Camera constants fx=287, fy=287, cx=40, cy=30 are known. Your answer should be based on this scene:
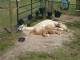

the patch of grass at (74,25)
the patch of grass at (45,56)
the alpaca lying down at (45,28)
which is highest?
the alpaca lying down at (45,28)

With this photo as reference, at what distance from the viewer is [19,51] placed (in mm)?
7332

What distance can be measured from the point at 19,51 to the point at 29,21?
409cm

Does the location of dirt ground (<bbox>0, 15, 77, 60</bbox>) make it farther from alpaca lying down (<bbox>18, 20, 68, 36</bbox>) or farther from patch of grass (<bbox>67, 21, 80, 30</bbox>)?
patch of grass (<bbox>67, 21, 80, 30</bbox>)

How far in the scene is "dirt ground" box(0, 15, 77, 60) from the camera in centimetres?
726

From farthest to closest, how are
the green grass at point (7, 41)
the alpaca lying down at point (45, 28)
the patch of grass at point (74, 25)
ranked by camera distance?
the patch of grass at point (74, 25) < the alpaca lying down at point (45, 28) < the green grass at point (7, 41)

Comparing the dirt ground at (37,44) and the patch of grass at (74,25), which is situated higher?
the patch of grass at (74,25)

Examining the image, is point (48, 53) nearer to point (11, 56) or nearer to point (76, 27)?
point (11, 56)

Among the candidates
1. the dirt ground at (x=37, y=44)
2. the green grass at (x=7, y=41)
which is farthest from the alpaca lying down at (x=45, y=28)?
the green grass at (x=7, y=41)

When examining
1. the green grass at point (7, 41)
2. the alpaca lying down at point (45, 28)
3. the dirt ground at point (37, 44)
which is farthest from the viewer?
the alpaca lying down at point (45, 28)

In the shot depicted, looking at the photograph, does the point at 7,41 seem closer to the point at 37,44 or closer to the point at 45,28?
the point at 37,44

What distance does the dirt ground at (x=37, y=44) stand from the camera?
286 inches

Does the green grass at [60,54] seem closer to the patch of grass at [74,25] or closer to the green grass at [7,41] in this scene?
the green grass at [7,41]

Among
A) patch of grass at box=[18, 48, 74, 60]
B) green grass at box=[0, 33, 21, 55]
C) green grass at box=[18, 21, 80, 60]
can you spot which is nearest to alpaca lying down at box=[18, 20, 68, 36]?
green grass at box=[0, 33, 21, 55]

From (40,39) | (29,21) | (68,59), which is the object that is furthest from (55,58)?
(29,21)
